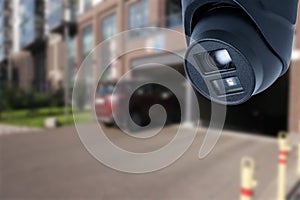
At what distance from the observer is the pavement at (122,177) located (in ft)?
15.5

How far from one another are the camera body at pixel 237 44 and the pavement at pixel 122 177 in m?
2.61

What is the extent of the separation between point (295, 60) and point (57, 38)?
68.1 feet

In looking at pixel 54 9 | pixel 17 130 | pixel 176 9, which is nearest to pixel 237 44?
pixel 176 9

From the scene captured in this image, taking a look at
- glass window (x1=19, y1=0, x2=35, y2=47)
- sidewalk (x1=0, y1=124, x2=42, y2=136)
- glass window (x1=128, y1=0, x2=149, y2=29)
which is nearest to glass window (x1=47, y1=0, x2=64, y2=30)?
glass window (x1=19, y1=0, x2=35, y2=47)

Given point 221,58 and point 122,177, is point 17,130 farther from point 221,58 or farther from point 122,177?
point 221,58

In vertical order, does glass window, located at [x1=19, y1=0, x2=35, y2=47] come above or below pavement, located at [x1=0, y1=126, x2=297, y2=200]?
above

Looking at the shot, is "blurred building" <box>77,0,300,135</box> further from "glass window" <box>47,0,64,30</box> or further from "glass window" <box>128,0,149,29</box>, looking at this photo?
"glass window" <box>47,0,64,30</box>

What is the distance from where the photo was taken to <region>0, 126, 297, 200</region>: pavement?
4711mm

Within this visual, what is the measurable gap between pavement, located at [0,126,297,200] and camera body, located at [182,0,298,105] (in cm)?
261

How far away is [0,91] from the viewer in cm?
1617

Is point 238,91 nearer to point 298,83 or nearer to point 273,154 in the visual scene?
point 273,154

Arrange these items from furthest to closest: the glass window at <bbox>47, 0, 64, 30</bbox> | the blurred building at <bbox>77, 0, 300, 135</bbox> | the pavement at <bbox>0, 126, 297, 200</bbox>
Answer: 1. the glass window at <bbox>47, 0, 64, 30</bbox>
2. the blurred building at <bbox>77, 0, 300, 135</bbox>
3. the pavement at <bbox>0, 126, 297, 200</bbox>

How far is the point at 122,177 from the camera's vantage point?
5.53m

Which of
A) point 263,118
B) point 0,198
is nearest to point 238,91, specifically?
point 0,198
